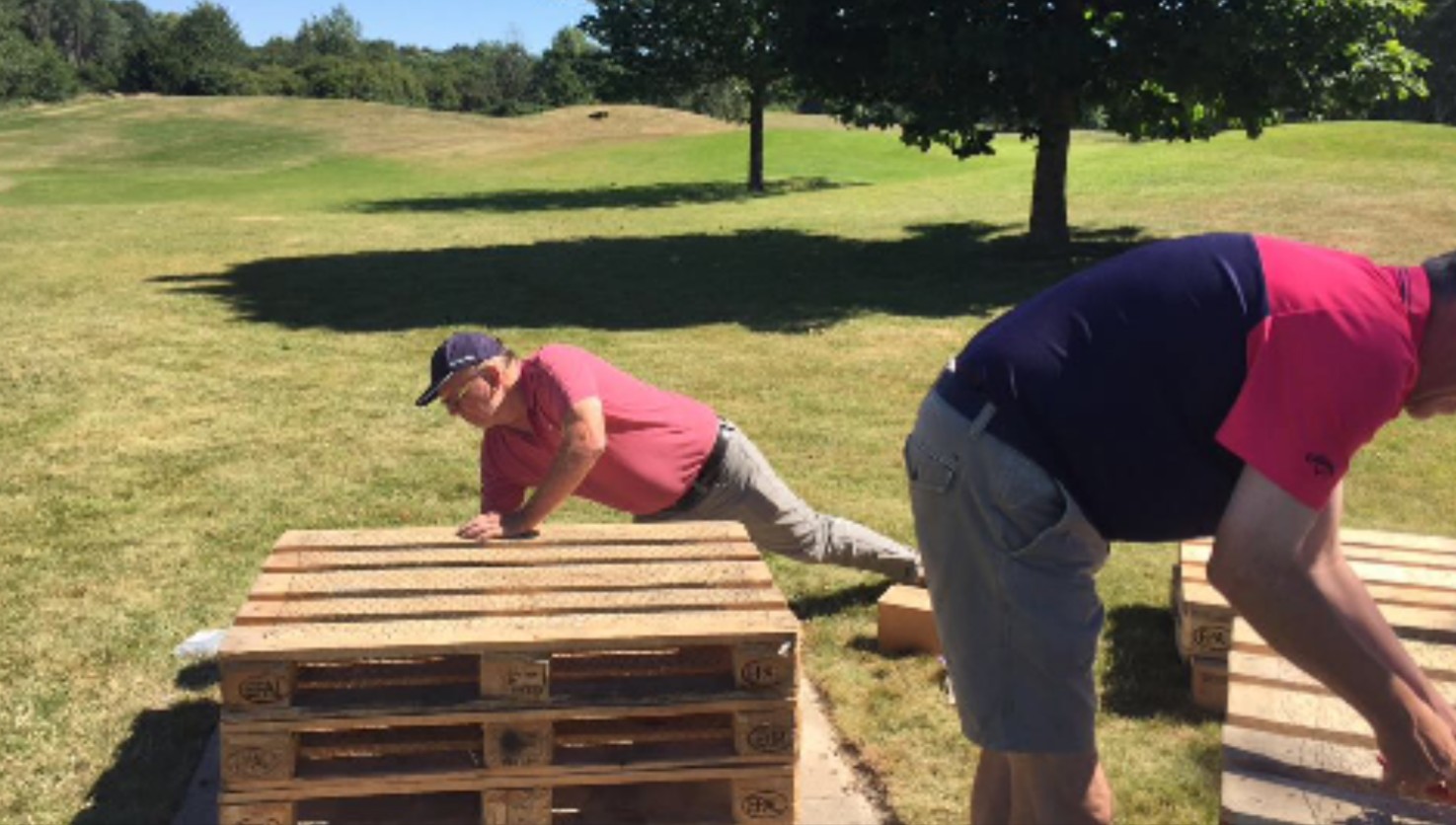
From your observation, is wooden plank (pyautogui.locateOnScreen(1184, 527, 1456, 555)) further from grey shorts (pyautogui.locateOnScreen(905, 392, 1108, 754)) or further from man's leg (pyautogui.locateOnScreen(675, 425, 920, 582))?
grey shorts (pyautogui.locateOnScreen(905, 392, 1108, 754))

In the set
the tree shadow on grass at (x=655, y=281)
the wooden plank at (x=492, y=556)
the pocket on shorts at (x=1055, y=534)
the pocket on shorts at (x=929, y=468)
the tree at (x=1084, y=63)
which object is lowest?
the tree shadow on grass at (x=655, y=281)

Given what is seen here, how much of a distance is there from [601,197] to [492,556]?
103 ft

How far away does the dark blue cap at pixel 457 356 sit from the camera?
4.52 m

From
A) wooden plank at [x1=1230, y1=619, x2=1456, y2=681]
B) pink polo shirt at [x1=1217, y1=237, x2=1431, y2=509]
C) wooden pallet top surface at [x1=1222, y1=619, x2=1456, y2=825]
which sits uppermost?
pink polo shirt at [x1=1217, y1=237, x2=1431, y2=509]

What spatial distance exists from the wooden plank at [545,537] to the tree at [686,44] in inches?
1254

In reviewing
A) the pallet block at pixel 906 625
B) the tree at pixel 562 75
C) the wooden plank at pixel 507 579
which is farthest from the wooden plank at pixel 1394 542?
the tree at pixel 562 75

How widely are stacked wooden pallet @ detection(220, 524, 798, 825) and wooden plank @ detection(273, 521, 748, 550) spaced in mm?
357

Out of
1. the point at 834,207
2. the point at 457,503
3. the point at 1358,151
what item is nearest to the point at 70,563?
the point at 457,503

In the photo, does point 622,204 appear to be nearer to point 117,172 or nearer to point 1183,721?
point 117,172

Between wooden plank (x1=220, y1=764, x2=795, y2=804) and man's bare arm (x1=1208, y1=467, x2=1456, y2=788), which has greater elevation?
man's bare arm (x1=1208, y1=467, x2=1456, y2=788)

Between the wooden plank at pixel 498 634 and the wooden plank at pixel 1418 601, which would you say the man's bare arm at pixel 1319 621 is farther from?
the wooden plank at pixel 1418 601

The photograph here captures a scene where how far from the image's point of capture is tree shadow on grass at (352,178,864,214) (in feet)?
105

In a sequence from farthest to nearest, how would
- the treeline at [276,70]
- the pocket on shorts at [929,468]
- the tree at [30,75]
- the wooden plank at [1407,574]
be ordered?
the treeline at [276,70] < the tree at [30,75] < the wooden plank at [1407,574] < the pocket on shorts at [929,468]

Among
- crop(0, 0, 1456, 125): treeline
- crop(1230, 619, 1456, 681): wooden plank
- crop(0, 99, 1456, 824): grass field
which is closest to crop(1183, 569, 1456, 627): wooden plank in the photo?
crop(1230, 619, 1456, 681): wooden plank
